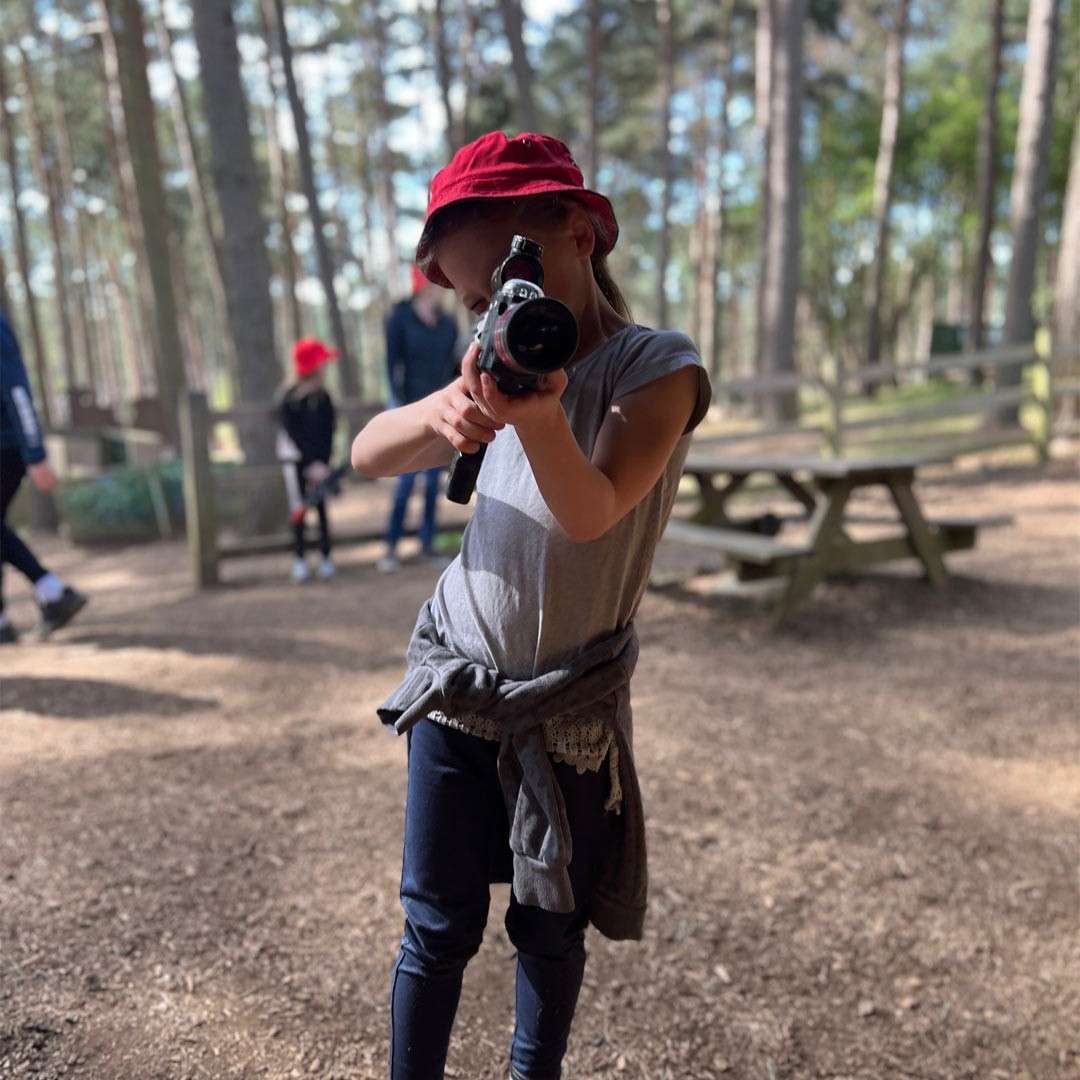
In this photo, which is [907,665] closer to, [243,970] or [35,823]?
[243,970]

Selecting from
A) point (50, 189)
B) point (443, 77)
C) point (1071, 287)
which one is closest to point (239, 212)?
point (1071, 287)

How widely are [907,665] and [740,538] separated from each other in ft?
3.86

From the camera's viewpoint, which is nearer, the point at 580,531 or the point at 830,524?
the point at 580,531

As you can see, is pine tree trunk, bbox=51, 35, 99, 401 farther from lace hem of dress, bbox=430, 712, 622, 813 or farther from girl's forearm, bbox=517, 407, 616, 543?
girl's forearm, bbox=517, 407, 616, 543

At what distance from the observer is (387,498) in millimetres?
12508

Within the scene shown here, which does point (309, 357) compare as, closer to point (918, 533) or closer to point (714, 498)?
point (714, 498)

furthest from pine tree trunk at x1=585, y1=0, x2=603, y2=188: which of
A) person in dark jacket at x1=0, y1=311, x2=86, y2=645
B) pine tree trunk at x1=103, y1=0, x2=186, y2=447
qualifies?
person in dark jacket at x1=0, y1=311, x2=86, y2=645

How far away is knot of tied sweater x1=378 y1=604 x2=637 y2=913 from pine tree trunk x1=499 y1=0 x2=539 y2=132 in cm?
1052

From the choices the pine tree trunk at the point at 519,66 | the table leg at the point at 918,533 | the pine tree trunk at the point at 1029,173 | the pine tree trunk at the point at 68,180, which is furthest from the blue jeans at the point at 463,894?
the pine tree trunk at the point at 68,180

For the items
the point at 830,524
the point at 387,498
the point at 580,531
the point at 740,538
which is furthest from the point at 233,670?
the point at 387,498

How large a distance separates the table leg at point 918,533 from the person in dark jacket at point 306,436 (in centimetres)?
381

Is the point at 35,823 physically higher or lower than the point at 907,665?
higher

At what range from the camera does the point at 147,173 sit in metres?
10.6

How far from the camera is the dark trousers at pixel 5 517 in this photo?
16.3 ft
